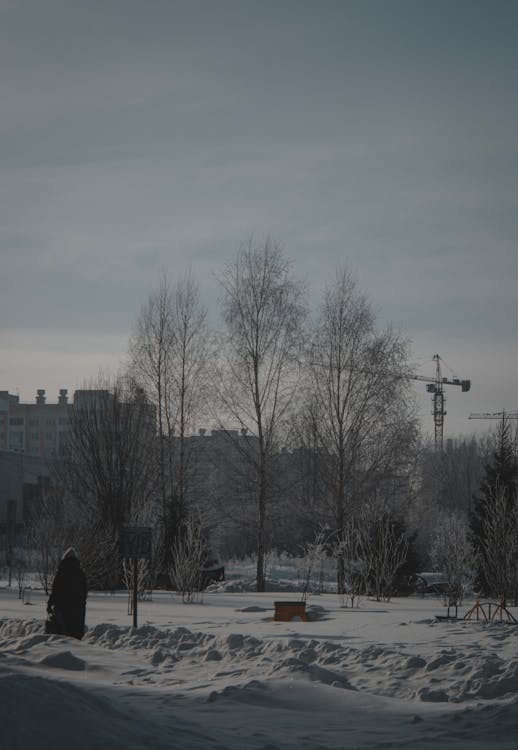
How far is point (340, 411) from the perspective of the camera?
35.4 m

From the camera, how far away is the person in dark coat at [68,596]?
1583 cm

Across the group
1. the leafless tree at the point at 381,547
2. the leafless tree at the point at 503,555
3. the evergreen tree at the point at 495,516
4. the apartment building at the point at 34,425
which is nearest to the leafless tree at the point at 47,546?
the leafless tree at the point at 381,547

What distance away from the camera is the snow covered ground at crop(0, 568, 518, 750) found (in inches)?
326

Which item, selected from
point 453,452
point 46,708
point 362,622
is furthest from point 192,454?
point 453,452

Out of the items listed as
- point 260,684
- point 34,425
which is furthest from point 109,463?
point 34,425

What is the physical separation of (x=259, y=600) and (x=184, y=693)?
16.4 metres

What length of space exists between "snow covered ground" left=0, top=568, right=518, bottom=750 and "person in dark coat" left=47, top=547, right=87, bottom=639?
20.6 inches

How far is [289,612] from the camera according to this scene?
20.2 m

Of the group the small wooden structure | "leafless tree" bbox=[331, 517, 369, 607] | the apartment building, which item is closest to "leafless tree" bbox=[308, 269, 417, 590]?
"leafless tree" bbox=[331, 517, 369, 607]

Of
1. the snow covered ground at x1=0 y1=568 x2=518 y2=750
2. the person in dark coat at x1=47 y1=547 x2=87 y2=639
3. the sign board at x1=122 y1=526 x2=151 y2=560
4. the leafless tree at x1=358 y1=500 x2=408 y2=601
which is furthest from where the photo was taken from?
the leafless tree at x1=358 y1=500 x2=408 y2=601

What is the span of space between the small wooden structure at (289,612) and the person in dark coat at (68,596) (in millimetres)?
5359

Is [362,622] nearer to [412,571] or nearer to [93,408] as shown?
[412,571]

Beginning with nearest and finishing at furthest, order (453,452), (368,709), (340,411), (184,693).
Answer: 1. (368,709)
2. (184,693)
3. (340,411)
4. (453,452)

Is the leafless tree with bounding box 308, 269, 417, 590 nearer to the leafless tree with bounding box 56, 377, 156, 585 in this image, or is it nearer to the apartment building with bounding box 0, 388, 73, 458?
the leafless tree with bounding box 56, 377, 156, 585
